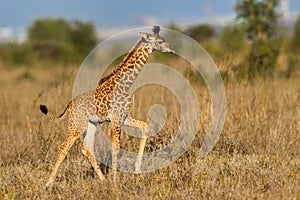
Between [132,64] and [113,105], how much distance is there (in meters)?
0.47

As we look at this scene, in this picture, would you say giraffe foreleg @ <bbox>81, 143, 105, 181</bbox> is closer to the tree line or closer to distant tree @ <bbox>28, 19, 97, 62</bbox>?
the tree line

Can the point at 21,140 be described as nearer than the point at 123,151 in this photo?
No

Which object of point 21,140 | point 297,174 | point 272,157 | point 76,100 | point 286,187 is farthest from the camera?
point 21,140

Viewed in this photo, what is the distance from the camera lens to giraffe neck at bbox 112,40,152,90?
6.21 m

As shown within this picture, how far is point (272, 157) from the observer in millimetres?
6703

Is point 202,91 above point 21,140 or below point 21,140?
above

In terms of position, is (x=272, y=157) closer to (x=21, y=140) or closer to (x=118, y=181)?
(x=118, y=181)

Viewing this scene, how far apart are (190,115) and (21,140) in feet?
7.06

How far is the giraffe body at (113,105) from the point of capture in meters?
6.09

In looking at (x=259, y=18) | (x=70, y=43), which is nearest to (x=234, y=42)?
(x=259, y=18)

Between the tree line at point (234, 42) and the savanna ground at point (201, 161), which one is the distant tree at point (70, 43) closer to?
the tree line at point (234, 42)

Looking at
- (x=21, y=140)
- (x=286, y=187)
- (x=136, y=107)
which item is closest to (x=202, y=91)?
(x=136, y=107)

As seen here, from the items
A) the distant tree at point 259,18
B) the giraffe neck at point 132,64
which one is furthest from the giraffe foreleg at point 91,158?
the distant tree at point 259,18

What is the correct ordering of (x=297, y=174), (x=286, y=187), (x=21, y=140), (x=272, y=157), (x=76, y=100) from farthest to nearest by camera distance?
(x=21, y=140) < (x=272, y=157) < (x=76, y=100) < (x=297, y=174) < (x=286, y=187)
